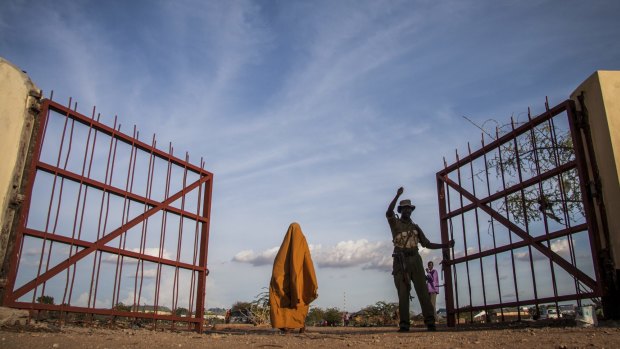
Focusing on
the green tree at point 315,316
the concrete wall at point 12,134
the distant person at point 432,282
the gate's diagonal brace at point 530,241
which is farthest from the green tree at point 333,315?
the concrete wall at point 12,134

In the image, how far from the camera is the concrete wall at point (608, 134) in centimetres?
556

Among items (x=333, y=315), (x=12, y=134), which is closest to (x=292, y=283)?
(x=12, y=134)

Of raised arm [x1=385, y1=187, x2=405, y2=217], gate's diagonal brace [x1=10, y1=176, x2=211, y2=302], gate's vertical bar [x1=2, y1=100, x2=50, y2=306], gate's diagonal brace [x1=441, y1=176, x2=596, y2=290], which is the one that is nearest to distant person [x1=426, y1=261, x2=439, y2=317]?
gate's diagonal brace [x1=441, y1=176, x2=596, y2=290]

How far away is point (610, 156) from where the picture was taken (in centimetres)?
567

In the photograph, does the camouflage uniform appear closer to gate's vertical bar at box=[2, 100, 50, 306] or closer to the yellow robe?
the yellow robe

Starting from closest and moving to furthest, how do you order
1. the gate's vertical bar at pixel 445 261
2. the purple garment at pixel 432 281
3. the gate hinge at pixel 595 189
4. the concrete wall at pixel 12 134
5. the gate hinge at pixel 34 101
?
the concrete wall at pixel 12 134
the gate hinge at pixel 595 189
the gate hinge at pixel 34 101
the gate's vertical bar at pixel 445 261
the purple garment at pixel 432 281

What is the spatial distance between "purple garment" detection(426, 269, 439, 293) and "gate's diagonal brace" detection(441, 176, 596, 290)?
14.8 feet

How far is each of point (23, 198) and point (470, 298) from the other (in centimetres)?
653

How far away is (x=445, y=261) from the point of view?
27.6 feet

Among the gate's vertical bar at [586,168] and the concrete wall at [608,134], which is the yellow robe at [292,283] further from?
the concrete wall at [608,134]

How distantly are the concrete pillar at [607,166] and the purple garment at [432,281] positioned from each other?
6.83 m

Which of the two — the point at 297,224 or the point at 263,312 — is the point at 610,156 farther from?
the point at 263,312

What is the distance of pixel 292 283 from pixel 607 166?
4.61 m

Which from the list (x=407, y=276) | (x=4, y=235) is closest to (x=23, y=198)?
(x=4, y=235)
